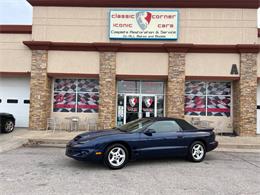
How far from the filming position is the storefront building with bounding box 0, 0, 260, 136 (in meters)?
12.3

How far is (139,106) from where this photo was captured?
1320cm

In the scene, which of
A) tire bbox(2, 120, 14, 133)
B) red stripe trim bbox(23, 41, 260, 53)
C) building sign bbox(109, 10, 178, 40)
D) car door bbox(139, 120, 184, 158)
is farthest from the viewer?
building sign bbox(109, 10, 178, 40)

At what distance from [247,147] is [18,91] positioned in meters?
12.8

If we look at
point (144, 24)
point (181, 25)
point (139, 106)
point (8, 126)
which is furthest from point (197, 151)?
point (8, 126)

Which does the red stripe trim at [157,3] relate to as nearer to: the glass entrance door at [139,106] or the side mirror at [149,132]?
the glass entrance door at [139,106]

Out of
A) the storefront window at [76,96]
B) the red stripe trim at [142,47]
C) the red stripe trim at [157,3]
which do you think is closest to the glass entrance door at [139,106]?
the storefront window at [76,96]

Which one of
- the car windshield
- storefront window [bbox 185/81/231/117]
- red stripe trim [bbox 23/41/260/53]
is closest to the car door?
the car windshield

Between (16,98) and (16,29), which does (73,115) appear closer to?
(16,98)

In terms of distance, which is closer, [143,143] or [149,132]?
[143,143]

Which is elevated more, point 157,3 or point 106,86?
point 157,3

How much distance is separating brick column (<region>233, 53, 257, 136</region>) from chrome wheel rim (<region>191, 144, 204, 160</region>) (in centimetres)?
620

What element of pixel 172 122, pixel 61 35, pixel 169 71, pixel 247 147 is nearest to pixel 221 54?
pixel 169 71

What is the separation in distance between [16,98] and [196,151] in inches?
446

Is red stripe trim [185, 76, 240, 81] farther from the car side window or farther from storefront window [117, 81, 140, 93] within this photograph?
the car side window
